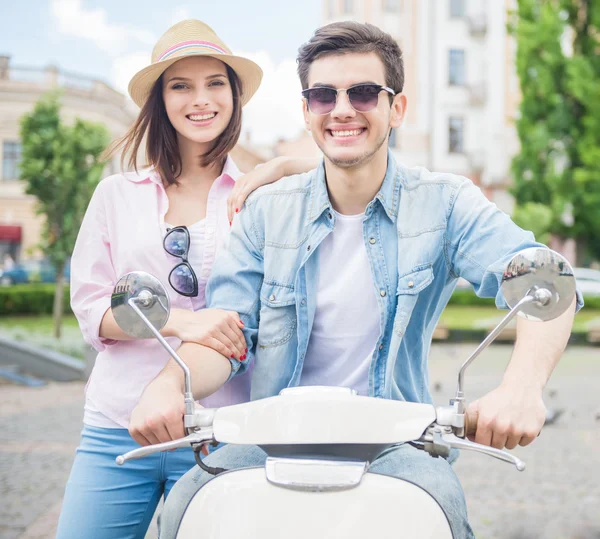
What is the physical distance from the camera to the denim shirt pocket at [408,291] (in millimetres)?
1986

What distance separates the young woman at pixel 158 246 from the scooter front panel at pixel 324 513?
1.93ft

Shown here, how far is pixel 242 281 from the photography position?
7.00 feet

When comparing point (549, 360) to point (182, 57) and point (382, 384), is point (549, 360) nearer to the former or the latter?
point (382, 384)

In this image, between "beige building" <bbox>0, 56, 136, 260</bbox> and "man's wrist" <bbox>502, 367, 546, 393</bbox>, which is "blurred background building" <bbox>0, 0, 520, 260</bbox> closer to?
"beige building" <bbox>0, 56, 136, 260</bbox>

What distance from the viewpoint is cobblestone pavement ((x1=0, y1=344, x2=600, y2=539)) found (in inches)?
187

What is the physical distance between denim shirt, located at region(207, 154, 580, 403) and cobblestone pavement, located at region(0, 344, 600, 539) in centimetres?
279

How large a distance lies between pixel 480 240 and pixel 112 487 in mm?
1177

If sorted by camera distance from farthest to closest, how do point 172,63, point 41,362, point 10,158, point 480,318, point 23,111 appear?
point 10,158, point 23,111, point 480,318, point 41,362, point 172,63

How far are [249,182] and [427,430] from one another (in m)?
1.15

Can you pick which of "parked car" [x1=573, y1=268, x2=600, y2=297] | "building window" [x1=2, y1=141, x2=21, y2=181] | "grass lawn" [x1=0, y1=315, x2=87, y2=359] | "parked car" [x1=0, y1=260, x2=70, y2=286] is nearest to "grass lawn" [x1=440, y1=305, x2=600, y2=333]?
"parked car" [x1=573, y1=268, x2=600, y2=297]

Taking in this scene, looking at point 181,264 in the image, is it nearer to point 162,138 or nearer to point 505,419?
point 162,138

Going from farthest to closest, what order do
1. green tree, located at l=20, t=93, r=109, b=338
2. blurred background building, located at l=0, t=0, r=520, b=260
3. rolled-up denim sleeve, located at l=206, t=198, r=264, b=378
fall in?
blurred background building, located at l=0, t=0, r=520, b=260
green tree, located at l=20, t=93, r=109, b=338
rolled-up denim sleeve, located at l=206, t=198, r=264, b=378

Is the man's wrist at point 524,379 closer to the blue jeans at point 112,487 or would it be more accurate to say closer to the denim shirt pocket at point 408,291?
the denim shirt pocket at point 408,291

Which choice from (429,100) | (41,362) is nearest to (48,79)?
(429,100)
